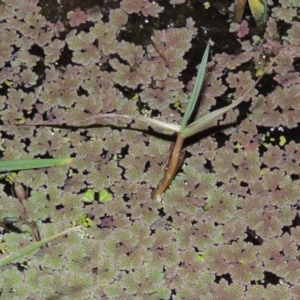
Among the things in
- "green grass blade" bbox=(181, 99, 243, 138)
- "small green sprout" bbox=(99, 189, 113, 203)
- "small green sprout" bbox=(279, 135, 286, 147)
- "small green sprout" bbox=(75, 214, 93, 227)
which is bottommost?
"small green sprout" bbox=(75, 214, 93, 227)

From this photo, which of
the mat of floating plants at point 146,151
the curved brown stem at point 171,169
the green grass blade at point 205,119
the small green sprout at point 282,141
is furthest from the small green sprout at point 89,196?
the small green sprout at point 282,141

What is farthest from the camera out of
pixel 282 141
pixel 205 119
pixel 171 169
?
pixel 282 141

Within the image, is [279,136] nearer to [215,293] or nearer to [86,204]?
[215,293]

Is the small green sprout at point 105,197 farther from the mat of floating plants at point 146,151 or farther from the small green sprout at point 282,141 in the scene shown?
the small green sprout at point 282,141

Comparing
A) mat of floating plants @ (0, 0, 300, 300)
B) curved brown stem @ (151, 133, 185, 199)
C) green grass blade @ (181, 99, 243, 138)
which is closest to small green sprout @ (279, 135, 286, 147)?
mat of floating plants @ (0, 0, 300, 300)

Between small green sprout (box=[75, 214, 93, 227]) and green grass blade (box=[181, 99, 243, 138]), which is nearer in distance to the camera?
green grass blade (box=[181, 99, 243, 138])

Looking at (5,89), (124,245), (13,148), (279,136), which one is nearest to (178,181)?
(124,245)

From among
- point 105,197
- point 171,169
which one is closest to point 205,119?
point 171,169

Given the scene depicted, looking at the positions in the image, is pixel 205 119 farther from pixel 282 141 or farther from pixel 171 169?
pixel 282 141

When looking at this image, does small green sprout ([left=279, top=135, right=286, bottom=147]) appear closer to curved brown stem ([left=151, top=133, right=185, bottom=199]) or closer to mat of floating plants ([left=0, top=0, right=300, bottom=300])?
mat of floating plants ([left=0, top=0, right=300, bottom=300])
